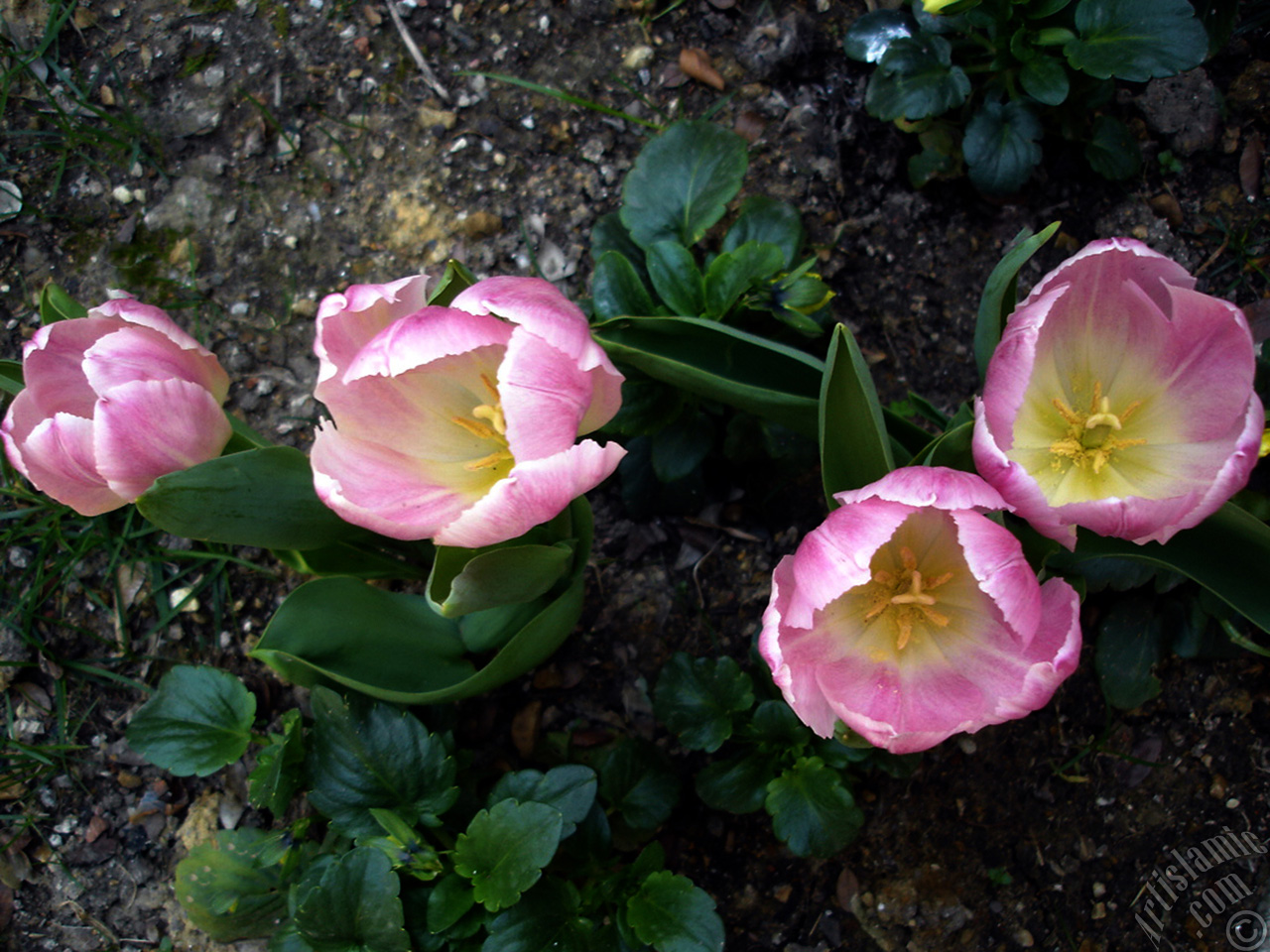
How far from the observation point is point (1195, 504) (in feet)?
3.60

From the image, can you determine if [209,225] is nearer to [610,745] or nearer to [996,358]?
[610,745]

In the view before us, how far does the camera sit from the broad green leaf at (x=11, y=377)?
4.40 feet

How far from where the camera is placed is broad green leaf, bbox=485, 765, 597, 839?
57.1 inches

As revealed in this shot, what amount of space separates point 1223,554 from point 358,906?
1.31 m

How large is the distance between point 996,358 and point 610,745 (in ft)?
3.22

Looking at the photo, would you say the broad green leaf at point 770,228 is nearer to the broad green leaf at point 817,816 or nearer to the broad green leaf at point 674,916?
the broad green leaf at point 817,816

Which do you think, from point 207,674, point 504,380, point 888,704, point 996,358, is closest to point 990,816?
point 888,704

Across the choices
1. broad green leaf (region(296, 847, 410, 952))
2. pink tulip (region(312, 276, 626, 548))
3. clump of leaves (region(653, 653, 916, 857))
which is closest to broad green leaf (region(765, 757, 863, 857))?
clump of leaves (region(653, 653, 916, 857))

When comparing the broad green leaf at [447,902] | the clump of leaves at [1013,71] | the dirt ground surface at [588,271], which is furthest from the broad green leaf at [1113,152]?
the broad green leaf at [447,902]

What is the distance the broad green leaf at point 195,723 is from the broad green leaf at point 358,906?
1.07ft

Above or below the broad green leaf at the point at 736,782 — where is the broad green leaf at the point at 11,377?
above

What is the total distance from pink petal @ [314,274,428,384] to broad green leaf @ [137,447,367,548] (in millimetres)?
176

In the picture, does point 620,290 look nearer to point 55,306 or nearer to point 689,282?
point 689,282

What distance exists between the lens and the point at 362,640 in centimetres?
138
